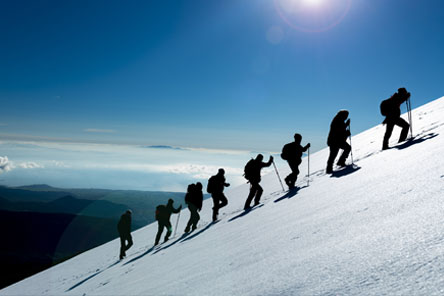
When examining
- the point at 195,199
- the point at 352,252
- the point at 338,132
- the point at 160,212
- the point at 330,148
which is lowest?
the point at 160,212

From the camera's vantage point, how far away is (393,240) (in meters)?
2.35

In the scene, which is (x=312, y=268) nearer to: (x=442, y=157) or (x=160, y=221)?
(x=442, y=157)

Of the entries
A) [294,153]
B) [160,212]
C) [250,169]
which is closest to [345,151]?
[294,153]

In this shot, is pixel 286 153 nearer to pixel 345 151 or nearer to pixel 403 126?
pixel 345 151

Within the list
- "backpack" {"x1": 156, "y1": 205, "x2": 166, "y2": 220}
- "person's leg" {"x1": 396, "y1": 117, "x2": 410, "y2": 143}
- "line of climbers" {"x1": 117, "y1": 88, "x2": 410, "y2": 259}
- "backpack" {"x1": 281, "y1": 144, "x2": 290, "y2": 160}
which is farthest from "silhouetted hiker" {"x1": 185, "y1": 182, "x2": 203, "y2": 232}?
"person's leg" {"x1": 396, "y1": 117, "x2": 410, "y2": 143}

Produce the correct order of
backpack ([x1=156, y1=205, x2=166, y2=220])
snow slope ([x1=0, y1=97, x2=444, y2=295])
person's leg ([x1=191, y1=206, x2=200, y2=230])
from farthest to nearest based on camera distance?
backpack ([x1=156, y1=205, x2=166, y2=220]), person's leg ([x1=191, y1=206, x2=200, y2=230]), snow slope ([x1=0, y1=97, x2=444, y2=295])

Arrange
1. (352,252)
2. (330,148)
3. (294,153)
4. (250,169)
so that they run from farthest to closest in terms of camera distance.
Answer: (250,169), (294,153), (330,148), (352,252)

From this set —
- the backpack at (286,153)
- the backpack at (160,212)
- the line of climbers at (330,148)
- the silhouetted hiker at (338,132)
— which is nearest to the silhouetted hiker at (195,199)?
the line of climbers at (330,148)

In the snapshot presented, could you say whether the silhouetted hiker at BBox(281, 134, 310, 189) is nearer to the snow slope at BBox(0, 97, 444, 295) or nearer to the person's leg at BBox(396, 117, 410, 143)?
the person's leg at BBox(396, 117, 410, 143)

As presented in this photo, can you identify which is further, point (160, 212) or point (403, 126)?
point (160, 212)

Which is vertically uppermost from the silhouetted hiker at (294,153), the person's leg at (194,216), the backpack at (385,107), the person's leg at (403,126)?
the backpack at (385,107)

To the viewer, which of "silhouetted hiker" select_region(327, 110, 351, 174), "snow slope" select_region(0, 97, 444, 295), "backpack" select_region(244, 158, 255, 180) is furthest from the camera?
"backpack" select_region(244, 158, 255, 180)

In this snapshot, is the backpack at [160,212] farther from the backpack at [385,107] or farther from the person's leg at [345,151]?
the backpack at [385,107]

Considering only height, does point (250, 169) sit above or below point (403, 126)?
below
